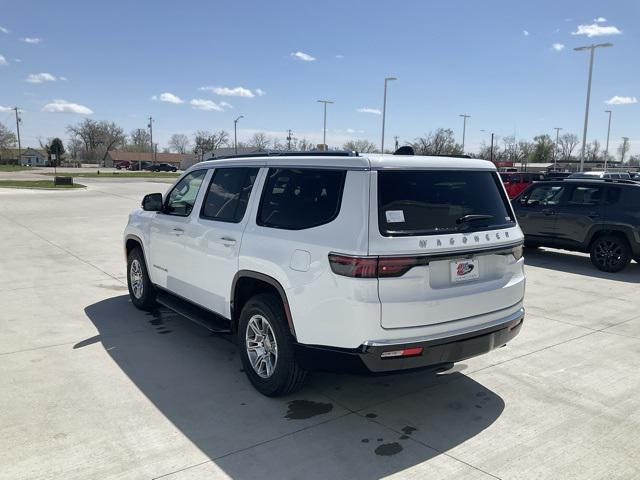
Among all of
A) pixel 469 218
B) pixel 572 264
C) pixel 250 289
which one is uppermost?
A: pixel 469 218

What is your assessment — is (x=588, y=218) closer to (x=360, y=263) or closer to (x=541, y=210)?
(x=541, y=210)

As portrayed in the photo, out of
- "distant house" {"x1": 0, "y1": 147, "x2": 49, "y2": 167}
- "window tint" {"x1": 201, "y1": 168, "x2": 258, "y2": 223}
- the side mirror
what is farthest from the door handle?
"distant house" {"x1": 0, "y1": 147, "x2": 49, "y2": 167}

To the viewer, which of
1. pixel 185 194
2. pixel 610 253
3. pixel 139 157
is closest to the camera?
pixel 185 194

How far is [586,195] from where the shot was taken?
10086mm

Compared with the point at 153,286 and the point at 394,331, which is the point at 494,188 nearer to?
the point at 394,331

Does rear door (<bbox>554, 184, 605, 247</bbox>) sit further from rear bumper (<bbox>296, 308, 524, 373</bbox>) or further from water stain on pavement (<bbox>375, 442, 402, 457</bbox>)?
water stain on pavement (<bbox>375, 442, 402, 457</bbox>)

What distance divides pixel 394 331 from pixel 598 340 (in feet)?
11.6

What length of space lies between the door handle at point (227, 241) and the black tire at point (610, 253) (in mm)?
8028

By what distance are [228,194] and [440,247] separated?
207cm

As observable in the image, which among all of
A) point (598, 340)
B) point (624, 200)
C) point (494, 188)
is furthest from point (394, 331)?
point (624, 200)

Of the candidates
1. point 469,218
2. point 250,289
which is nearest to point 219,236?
point 250,289

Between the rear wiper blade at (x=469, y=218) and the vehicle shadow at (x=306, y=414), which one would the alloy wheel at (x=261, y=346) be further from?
the rear wiper blade at (x=469, y=218)

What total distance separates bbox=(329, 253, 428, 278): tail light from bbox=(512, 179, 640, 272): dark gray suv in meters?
7.76

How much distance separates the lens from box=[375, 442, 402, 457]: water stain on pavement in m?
→ 3.34
